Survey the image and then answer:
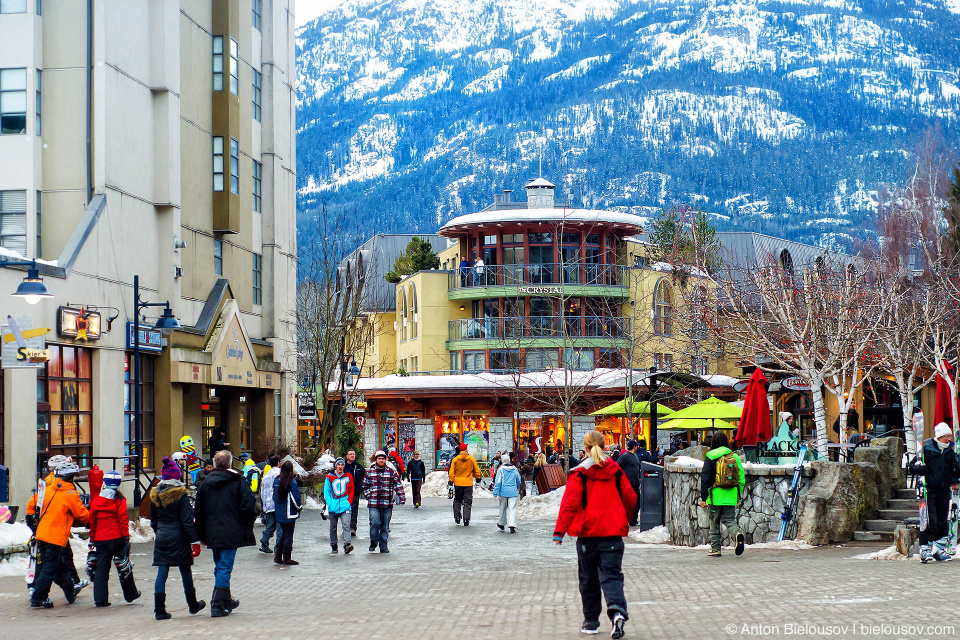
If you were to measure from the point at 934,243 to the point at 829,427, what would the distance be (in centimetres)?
1084

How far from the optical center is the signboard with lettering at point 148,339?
1029 inches

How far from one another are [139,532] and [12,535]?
4.60 m

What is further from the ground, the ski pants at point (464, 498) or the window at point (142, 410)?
the window at point (142, 410)

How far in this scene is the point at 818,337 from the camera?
1179 inches

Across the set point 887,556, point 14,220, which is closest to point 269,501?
point 887,556

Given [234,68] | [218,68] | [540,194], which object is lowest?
[218,68]

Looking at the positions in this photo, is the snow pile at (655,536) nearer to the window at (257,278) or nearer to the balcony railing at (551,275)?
the window at (257,278)

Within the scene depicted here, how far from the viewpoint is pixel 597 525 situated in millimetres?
9555

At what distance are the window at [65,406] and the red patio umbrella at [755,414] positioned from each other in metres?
13.4

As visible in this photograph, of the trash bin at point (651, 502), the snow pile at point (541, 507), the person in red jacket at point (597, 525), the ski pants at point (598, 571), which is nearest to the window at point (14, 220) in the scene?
the snow pile at point (541, 507)

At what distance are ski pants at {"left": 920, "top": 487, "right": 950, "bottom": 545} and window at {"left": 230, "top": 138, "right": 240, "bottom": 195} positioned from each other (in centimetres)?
2358

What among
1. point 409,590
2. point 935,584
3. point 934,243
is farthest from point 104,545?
point 934,243

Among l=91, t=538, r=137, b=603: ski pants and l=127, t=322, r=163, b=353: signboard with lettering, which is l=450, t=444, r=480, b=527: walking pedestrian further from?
l=91, t=538, r=137, b=603: ski pants

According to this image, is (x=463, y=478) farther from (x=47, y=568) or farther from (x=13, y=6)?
(x=13, y=6)
